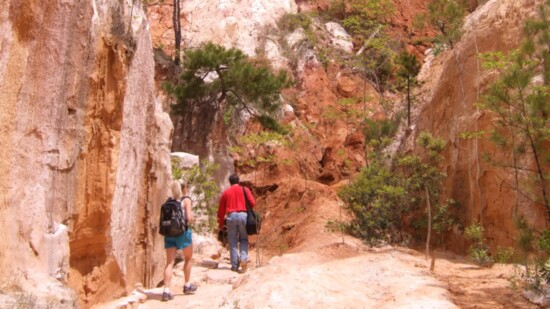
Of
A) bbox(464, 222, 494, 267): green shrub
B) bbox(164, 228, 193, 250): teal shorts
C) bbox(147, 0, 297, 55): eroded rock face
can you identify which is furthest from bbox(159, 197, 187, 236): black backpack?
bbox(147, 0, 297, 55): eroded rock face

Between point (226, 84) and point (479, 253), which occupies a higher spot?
point (226, 84)

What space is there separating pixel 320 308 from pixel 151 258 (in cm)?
327

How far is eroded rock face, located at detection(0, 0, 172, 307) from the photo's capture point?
18.6ft

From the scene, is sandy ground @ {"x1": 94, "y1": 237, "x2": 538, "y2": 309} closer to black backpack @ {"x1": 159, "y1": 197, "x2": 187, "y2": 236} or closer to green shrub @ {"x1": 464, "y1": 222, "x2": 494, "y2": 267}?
green shrub @ {"x1": 464, "y1": 222, "x2": 494, "y2": 267}

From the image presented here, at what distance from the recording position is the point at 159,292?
26.3ft

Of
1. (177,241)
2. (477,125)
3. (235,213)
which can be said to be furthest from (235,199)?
(477,125)

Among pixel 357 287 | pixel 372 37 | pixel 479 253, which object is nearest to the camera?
pixel 357 287

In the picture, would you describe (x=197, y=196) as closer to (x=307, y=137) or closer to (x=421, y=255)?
(x=421, y=255)

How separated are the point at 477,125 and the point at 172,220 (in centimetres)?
564

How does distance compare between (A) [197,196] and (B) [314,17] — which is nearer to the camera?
(A) [197,196]

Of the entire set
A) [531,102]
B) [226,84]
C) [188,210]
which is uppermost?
[226,84]

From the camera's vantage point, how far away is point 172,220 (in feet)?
25.9

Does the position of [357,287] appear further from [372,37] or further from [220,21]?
[220,21]

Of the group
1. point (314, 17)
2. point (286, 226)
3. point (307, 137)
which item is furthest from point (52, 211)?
point (314, 17)
